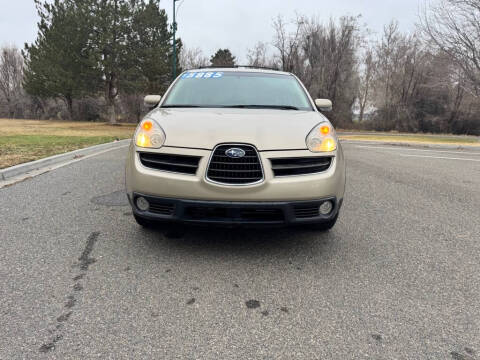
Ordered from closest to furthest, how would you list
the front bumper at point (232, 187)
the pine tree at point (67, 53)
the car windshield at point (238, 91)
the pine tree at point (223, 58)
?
1. the front bumper at point (232, 187)
2. the car windshield at point (238, 91)
3. the pine tree at point (67, 53)
4. the pine tree at point (223, 58)

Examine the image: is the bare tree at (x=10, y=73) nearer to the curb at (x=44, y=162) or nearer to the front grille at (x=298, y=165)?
the curb at (x=44, y=162)

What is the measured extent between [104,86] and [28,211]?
89.0 feet

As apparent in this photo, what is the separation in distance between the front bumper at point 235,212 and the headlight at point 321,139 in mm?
431

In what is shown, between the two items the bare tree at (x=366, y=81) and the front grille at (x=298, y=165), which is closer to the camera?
the front grille at (x=298, y=165)

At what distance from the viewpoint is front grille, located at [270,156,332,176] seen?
2611mm

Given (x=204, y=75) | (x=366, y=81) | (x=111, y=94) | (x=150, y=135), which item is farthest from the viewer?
(x=366, y=81)

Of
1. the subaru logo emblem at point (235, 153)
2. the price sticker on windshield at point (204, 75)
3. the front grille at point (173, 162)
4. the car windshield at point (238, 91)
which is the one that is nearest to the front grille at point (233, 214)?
the front grille at point (173, 162)

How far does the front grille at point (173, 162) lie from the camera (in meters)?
2.61

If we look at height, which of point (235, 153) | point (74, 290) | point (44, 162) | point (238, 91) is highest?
point (238, 91)

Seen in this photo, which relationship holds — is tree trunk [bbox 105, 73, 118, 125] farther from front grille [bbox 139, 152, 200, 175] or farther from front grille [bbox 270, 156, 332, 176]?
front grille [bbox 270, 156, 332, 176]

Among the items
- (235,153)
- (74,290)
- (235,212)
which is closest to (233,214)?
(235,212)

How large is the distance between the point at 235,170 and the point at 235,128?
14.5 inches

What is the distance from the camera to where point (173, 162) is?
265cm

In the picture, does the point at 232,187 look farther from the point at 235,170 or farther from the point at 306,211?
the point at 306,211
